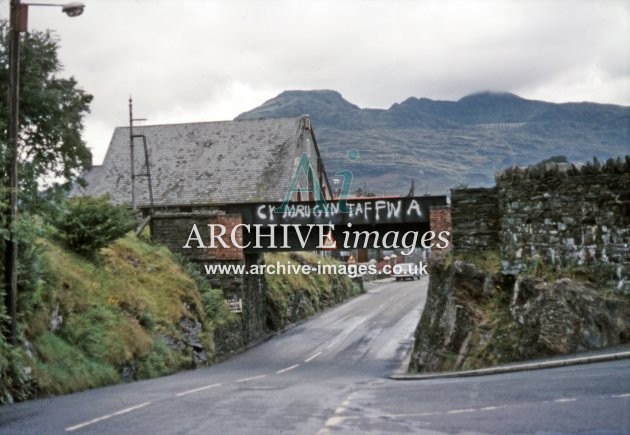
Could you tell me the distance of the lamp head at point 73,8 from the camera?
1330cm

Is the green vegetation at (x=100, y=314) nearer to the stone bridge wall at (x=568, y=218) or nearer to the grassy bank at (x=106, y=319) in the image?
the grassy bank at (x=106, y=319)

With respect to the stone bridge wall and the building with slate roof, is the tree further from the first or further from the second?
the building with slate roof

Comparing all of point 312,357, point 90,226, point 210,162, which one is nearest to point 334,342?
point 312,357

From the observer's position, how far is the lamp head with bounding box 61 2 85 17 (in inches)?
524

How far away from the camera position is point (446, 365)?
19.0m

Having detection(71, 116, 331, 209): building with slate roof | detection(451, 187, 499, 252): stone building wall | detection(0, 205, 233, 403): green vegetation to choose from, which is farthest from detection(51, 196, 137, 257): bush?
detection(71, 116, 331, 209): building with slate roof

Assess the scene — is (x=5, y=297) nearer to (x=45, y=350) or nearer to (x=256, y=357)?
(x=45, y=350)

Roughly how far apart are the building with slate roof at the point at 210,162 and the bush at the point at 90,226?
1914 centimetres

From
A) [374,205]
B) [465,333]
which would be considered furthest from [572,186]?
[374,205]

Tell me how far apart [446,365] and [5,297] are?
1148 centimetres

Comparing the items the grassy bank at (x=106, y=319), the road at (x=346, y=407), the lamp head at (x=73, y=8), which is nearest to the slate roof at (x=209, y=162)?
the grassy bank at (x=106, y=319)

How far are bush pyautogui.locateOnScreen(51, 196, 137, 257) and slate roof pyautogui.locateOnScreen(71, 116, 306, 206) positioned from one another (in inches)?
761

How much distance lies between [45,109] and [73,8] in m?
7.12

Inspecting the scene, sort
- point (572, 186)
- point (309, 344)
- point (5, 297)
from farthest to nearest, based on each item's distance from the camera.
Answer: point (309, 344)
point (572, 186)
point (5, 297)
